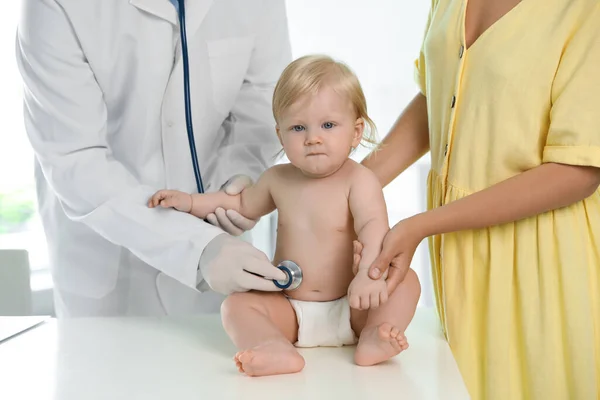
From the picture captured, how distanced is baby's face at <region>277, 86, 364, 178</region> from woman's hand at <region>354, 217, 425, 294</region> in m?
0.14

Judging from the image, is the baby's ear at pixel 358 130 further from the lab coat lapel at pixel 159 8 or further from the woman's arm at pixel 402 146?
the lab coat lapel at pixel 159 8

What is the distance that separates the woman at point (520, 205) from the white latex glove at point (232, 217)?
0.32 metres

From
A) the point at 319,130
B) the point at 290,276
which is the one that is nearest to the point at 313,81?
the point at 319,130

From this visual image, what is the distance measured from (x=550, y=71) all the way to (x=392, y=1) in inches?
82.5

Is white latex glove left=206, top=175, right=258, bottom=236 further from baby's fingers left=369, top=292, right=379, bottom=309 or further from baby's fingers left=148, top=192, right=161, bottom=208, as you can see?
baby's fingers left=369, top=292, right=379, bottom=309

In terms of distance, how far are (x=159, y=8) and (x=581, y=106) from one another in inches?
31.6

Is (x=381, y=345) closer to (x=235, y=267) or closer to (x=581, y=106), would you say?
(x=235, y=267)

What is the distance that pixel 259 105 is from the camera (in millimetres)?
1596

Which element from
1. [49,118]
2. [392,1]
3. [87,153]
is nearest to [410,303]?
[87,153]

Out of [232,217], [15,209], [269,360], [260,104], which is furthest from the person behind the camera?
[15,209]

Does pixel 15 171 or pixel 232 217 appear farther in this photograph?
pixel 15 171

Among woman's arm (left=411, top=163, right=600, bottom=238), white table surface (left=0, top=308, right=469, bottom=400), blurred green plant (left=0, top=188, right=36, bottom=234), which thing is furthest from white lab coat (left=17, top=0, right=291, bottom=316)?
blurred green plant (left=0, top=188, right=36, bottom=234)

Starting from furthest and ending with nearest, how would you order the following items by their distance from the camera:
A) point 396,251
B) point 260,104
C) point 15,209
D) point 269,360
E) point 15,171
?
point 15,209
point 15,171
point 260,104
point 396,251
point 269,360

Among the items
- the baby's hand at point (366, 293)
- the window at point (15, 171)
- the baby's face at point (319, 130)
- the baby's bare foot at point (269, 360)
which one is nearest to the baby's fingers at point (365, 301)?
the baby's hand at point (366, 293)
